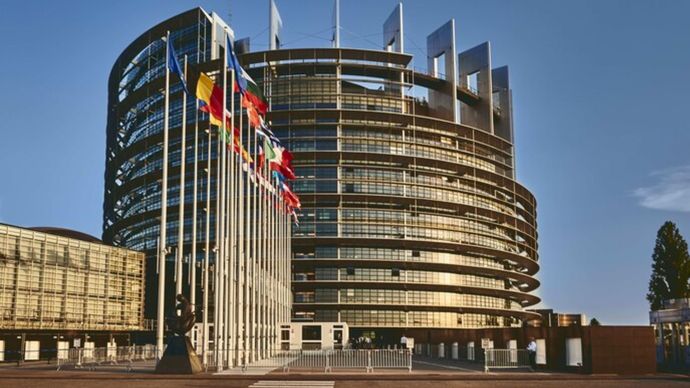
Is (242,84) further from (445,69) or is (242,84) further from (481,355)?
(445,69)

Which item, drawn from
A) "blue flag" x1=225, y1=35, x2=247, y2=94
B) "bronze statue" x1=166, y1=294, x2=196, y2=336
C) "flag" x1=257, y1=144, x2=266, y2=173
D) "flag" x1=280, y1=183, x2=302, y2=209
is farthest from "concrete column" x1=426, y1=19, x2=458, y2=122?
"bronze statue" x1=166, y1=294, x2=196, y2=336

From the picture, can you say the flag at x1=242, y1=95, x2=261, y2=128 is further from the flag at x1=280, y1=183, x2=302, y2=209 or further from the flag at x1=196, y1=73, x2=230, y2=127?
the flag at x1=280, y1=183, x2=302, y2=209

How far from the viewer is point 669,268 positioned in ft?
282

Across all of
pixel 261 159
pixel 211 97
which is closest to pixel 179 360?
pixel 211 97

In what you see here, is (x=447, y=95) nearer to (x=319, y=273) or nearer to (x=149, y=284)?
(x=319, y=273)

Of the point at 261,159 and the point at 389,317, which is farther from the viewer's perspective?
the point at 389,317

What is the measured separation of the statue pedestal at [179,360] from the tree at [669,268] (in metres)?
65.0

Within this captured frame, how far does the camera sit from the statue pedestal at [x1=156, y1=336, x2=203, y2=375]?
38875mm

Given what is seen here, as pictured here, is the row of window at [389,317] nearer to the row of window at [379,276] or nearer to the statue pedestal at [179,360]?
the row of window at [379,276]

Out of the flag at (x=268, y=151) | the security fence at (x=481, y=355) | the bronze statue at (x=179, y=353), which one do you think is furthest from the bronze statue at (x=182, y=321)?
the flag at (x=268, y=151)

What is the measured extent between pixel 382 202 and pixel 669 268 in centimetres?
4203

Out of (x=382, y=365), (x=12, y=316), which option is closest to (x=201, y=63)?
(x=12, y=316)

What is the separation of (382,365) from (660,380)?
16.5m

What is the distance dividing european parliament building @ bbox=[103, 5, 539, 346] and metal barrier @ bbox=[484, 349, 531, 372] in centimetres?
6128
